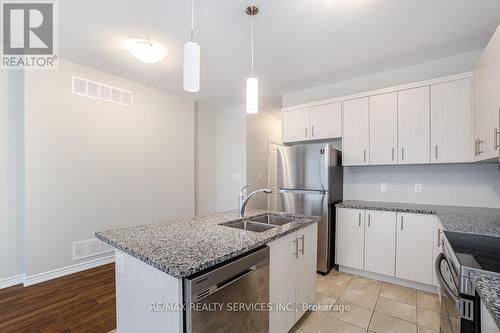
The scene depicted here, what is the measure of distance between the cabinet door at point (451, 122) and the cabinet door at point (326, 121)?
1004 millimetres

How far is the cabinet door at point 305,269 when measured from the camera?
183 centimetres

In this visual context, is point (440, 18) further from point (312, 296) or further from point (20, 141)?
point (20, 141)

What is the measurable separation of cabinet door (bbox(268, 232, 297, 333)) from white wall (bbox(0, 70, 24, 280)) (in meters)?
2.94

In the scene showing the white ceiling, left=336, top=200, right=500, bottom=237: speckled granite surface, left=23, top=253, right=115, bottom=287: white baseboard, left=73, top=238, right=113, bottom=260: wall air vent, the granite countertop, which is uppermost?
the white ceiling

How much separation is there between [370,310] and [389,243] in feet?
2.63

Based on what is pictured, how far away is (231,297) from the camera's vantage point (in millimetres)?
1194

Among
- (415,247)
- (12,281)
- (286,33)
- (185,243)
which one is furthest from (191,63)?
(12,281)

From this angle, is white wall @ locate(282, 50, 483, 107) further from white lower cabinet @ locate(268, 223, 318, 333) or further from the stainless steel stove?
white lower cabinet @ locate(268, 223, 318, 333)

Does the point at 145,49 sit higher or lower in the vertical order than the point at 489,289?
higher

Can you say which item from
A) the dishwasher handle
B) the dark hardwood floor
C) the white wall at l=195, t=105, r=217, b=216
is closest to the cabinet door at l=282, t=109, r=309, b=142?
the white wall at l=195, t=105, r=217, b=216

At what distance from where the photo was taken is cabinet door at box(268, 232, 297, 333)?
1.53m

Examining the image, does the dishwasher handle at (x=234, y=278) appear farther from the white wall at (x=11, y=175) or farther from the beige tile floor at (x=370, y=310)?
the white wall at (x=11, y=175)

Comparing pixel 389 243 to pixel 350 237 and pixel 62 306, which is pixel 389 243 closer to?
pixel 350 237

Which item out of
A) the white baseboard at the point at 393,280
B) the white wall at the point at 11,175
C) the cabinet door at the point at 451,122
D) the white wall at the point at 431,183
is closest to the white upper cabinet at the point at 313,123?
the white wall at the point at 431,183
